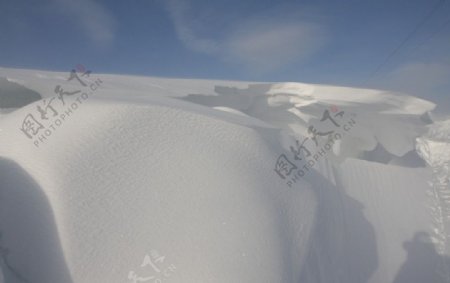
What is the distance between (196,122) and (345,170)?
1.61 metres

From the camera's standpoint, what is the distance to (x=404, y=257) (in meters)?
2.40

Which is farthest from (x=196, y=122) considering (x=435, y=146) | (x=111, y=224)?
(x=435, y=146)

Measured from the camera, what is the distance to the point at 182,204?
1518mm

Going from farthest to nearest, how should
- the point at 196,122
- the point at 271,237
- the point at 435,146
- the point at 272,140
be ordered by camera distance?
the point at 435,146 < the point at 272,140 < the point at 196,122 < the point at 271,237

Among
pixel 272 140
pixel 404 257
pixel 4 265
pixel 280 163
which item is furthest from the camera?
pixel 404 257

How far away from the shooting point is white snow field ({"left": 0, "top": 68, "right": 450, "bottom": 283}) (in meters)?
1.37

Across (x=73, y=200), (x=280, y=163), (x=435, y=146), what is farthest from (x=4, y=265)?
(x=435, y=146)

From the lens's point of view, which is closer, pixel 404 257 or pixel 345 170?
pixel 404 257

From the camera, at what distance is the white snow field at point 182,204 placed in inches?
53.8

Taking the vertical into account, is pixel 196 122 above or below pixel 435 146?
below

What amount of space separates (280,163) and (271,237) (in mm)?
566

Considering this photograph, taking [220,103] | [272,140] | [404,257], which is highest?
[220,103]

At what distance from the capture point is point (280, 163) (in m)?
2.01

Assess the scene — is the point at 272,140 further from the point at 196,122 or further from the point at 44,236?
the point at 44,236
